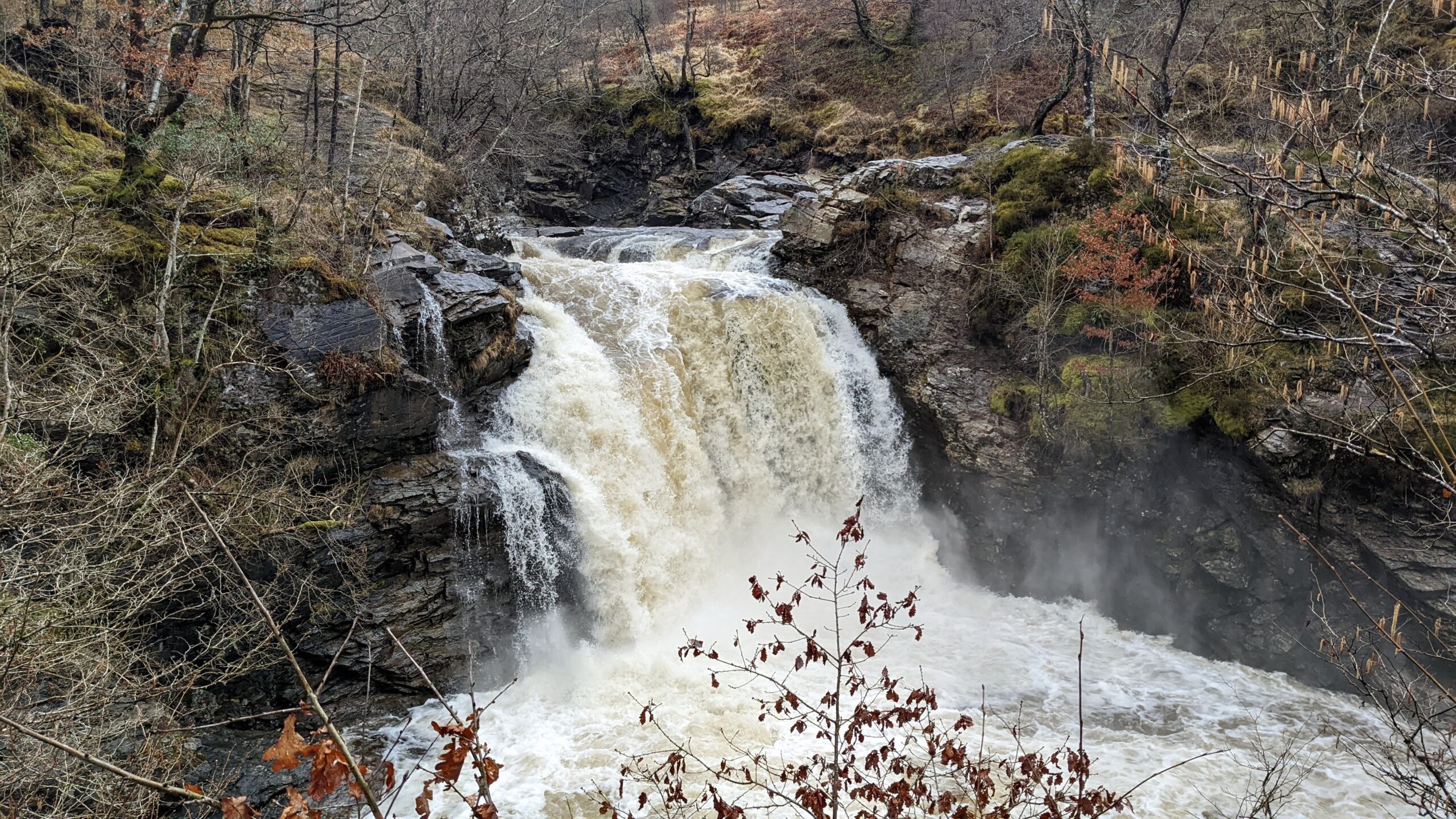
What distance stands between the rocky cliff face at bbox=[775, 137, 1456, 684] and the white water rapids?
49cm

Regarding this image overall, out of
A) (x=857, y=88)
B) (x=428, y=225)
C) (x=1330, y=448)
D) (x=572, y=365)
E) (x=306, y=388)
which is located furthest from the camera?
(x=857, y=88)

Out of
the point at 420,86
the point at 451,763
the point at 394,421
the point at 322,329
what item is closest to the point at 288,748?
the point at 451,763

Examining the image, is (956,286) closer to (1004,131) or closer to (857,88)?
(1004,131)

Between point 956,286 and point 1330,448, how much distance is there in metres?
5.97

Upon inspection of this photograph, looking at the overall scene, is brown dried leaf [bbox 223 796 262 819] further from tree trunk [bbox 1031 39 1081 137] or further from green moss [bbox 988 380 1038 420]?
tree trunk [bbox 1031 39 1081 137]

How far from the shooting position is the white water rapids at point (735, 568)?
8.05 m

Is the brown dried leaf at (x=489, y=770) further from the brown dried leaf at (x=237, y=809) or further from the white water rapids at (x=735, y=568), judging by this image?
the white water rapids at (x=735, y=568)

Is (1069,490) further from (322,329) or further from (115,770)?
(115,770)

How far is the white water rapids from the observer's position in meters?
8.05

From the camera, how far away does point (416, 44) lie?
53.1ft

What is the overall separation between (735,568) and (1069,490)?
5.37 metres

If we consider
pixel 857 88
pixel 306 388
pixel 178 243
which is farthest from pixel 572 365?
pixel 857 88

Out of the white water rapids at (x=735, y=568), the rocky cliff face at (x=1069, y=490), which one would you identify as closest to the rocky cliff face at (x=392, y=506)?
the white water rapids at (x=735, y=568)

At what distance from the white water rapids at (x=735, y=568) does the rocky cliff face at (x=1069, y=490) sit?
19.2 inches
